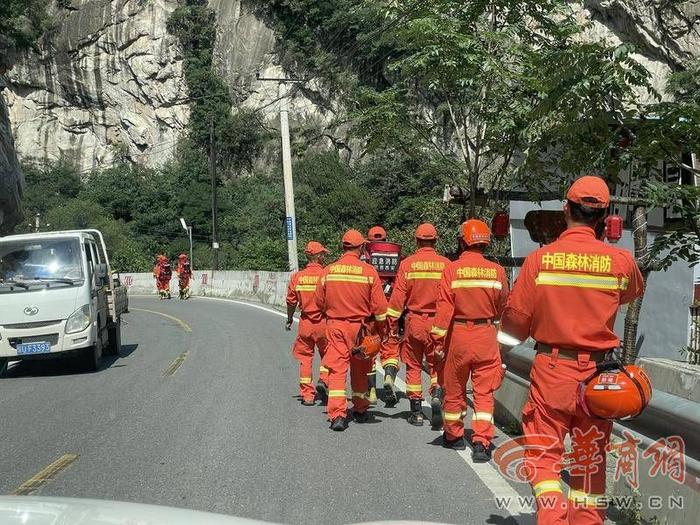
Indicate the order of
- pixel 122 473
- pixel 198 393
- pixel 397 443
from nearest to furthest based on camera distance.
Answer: pixel 122 473, pixel 397 443, pixel 198 393

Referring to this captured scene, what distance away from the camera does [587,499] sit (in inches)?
164

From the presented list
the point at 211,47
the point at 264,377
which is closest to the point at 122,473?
the point at 264,377

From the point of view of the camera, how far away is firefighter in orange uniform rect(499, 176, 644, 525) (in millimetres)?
4199

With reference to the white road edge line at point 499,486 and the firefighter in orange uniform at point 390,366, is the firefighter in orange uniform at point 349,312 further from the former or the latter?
the white road edge line at point 499,486

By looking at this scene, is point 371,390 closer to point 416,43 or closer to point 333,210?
point 416,43

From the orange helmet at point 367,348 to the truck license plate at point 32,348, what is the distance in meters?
5.69

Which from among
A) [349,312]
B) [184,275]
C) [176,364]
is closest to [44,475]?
[349,312]

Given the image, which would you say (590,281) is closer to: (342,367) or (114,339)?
(342,367)

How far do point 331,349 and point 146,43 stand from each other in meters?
63.5

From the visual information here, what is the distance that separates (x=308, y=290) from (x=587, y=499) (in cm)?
546

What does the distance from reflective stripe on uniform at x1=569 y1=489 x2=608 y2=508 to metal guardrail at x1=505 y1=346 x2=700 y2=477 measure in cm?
52

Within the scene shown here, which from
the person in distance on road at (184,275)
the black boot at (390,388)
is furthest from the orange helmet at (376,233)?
the person in distance on road at (184,275)

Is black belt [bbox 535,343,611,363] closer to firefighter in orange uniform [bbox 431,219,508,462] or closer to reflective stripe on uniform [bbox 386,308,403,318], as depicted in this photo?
firefighter in orange uniform [bbox 431,219,508,462]

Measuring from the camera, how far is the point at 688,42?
159 ft
